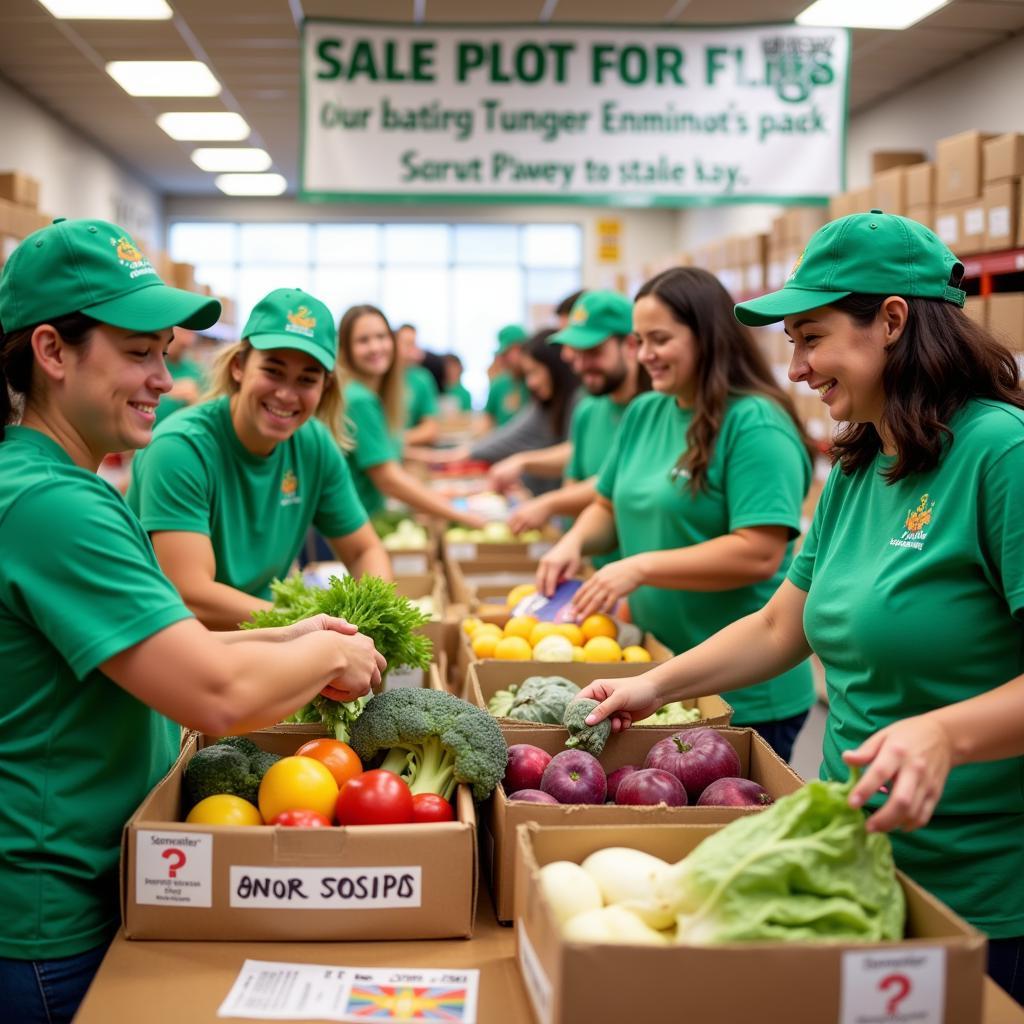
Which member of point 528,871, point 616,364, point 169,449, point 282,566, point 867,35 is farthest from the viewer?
point 867,35

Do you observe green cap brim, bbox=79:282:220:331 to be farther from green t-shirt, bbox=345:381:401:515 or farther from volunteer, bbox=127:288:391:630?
green t-shirt, bbox=345:381:401:515

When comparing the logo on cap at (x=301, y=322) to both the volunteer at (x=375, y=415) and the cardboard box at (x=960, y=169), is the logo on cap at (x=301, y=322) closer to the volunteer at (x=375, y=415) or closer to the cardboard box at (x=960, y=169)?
the volunteer at (x=375, y=415)

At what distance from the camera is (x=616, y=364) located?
4141 millimetres

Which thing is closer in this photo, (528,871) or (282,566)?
(528,871)

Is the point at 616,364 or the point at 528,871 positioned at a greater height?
the point at 616,364

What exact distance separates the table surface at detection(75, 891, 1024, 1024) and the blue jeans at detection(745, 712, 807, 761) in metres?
1.34

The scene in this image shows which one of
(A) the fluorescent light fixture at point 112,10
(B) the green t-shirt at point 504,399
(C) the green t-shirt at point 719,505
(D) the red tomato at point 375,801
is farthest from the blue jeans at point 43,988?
(B) the green t-shirt at point 504,399

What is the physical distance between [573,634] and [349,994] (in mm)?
1562

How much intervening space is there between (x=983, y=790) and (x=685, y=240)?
15370 mm

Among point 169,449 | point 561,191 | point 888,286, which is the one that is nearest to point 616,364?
point 561,191

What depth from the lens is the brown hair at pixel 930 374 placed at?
5.58 feet

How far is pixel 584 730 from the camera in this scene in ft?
6.59

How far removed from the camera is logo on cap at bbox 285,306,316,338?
2699 millimetres

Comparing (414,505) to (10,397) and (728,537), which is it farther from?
(10,397)
